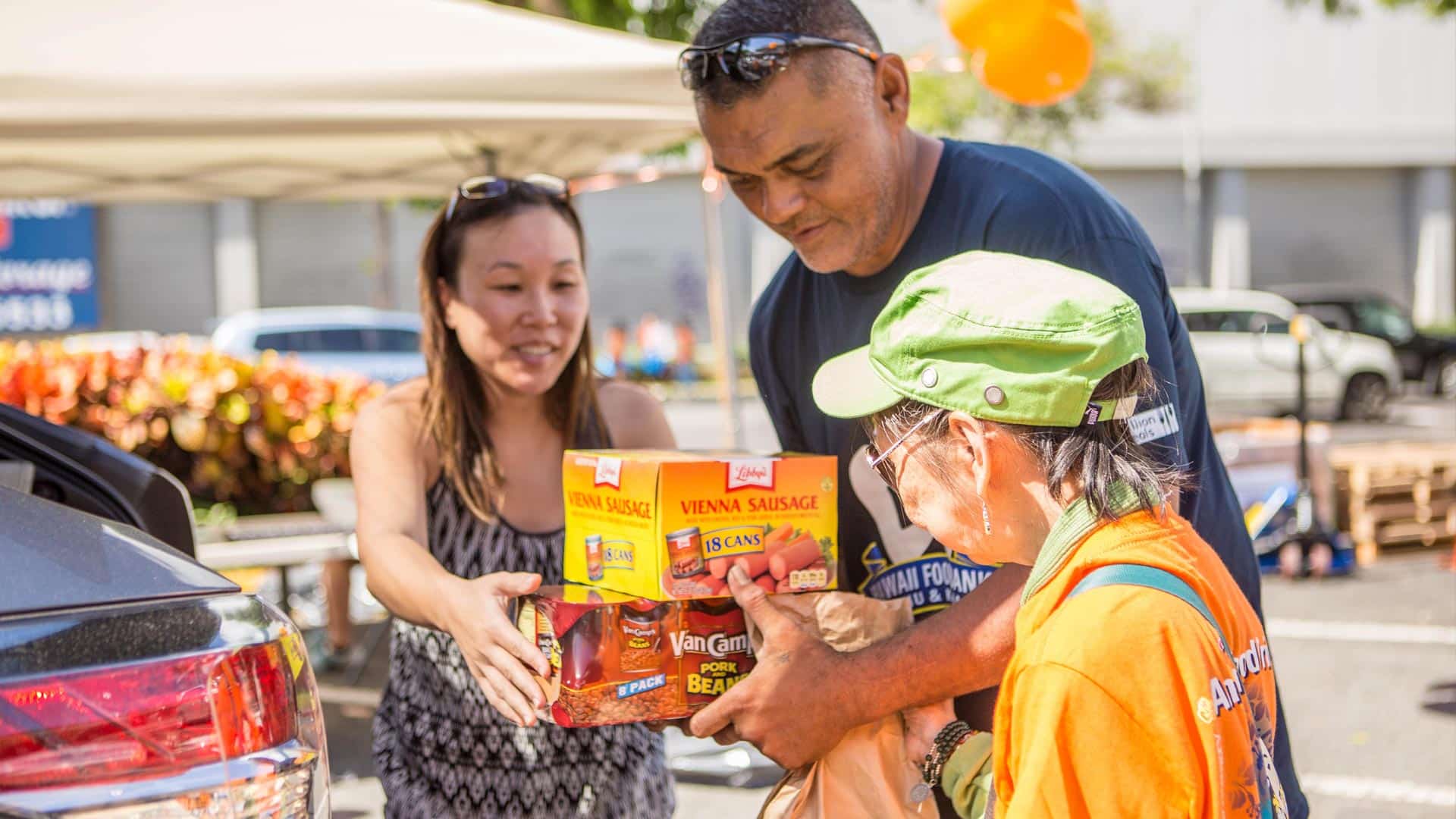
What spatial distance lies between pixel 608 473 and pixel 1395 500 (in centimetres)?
836

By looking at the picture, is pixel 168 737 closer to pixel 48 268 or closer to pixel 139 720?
pixel 139 720

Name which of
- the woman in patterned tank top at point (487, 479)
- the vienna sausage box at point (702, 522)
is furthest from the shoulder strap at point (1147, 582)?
the woman in patterned tank top at point (487, 479)

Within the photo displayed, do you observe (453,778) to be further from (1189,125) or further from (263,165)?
(1189,125)

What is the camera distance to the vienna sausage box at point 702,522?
1860 millimetres

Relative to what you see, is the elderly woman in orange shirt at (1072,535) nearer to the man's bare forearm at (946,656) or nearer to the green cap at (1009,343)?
the green cap at (1009,343)

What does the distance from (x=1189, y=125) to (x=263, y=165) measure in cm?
2695

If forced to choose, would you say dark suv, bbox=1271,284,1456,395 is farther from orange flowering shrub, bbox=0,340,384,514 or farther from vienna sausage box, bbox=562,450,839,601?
vienna sausage box, bbox=562,450,839,601

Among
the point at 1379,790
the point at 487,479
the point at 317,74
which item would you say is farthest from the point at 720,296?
the point at 487,479

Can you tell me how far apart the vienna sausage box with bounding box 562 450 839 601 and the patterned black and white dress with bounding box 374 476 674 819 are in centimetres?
39

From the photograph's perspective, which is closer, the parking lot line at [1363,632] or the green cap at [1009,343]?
the green cap at [1009,343]

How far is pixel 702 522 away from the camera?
1879mm

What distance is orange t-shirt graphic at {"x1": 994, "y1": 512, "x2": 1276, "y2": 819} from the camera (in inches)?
50.4

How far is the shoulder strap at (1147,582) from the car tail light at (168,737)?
0.90 meters

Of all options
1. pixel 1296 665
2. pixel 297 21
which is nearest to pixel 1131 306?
pixel 297 21
